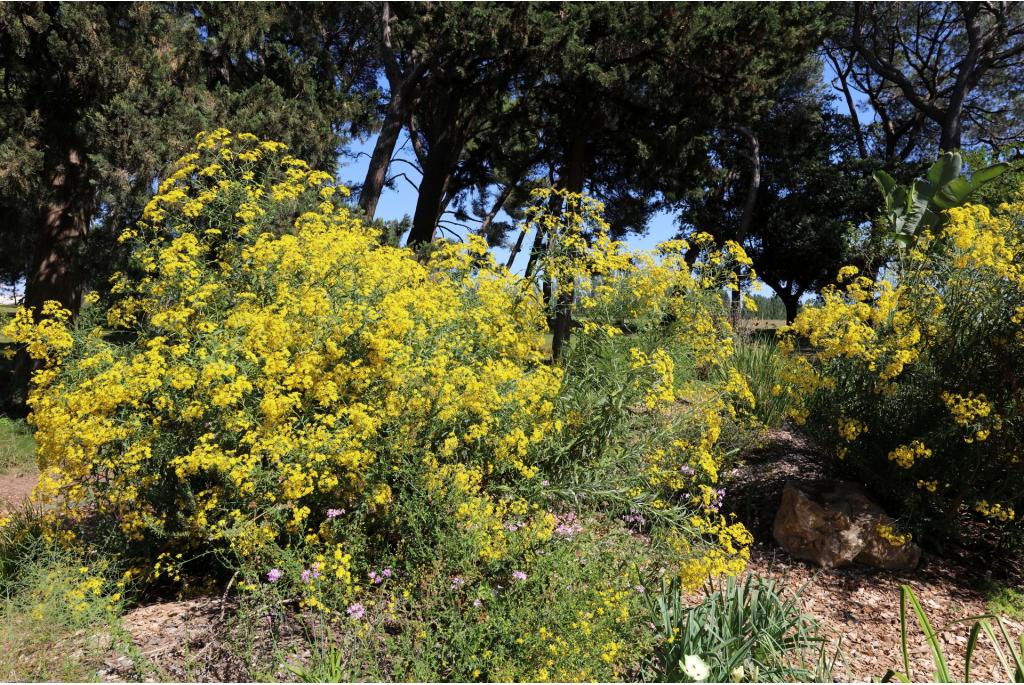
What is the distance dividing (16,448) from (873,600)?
8.68m

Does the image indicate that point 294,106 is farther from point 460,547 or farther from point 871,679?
point 871,679

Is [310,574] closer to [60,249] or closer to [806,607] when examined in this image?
[806,607]

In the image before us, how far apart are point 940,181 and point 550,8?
6.21 meters

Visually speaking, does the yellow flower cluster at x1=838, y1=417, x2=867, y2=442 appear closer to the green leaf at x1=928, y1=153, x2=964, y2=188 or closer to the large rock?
the large rock

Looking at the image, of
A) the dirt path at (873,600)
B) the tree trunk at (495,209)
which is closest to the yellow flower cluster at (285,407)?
the dirt path at (873,600)

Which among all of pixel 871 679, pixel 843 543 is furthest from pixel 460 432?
pixel 843 543

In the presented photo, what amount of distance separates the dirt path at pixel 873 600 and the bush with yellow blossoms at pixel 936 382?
0.43 metres

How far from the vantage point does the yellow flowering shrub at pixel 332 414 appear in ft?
10.4

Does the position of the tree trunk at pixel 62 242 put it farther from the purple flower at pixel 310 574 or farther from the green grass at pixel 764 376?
the green grass at pixel 764 376

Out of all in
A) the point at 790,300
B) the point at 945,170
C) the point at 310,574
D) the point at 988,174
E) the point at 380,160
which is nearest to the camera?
the point at 310,574

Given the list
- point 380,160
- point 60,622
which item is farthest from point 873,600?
point 380,160

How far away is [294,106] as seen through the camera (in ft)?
29.9

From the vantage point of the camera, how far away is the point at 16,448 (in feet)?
23.6

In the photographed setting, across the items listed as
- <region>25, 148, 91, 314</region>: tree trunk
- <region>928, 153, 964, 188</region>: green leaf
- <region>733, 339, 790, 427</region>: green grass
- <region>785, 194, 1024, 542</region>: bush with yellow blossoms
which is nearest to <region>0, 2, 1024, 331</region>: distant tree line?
<region>25, 148, 91, 314</region>: tree trunk
